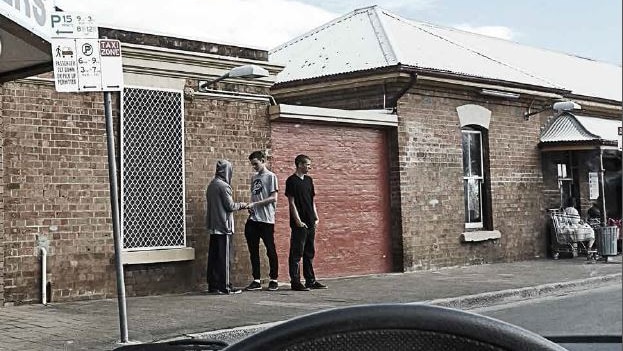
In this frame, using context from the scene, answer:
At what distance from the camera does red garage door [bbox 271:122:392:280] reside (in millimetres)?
11406

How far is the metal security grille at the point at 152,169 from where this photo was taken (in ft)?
31.4

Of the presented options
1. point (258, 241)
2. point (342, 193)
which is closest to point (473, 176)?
point (342, 193)

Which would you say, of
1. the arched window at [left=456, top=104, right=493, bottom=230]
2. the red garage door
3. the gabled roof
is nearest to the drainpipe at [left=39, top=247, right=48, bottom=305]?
the red garage door

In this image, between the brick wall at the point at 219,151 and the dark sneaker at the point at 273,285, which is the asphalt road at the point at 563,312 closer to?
the dark sneaker at the point at 273,285

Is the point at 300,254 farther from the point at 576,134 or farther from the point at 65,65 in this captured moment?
the point at 576,134

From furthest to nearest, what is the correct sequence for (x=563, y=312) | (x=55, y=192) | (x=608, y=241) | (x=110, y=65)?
(x=608, y=241), (x=55, y=192), (x=563, y=312), (x=110, y=65)

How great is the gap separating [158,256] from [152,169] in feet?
3.57

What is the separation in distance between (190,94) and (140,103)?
75 centimetres

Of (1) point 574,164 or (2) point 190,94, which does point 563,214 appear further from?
(2) point 190,94

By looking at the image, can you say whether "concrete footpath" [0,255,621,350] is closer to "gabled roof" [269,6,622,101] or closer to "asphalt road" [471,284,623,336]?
"asphalt road" [471,284,623,336]

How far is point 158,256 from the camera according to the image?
9680 millimetres

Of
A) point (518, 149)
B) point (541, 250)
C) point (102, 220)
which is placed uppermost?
point (518, 149)

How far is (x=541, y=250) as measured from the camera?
51.1 feet

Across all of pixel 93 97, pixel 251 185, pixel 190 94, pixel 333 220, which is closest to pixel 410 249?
pixel 333 220
